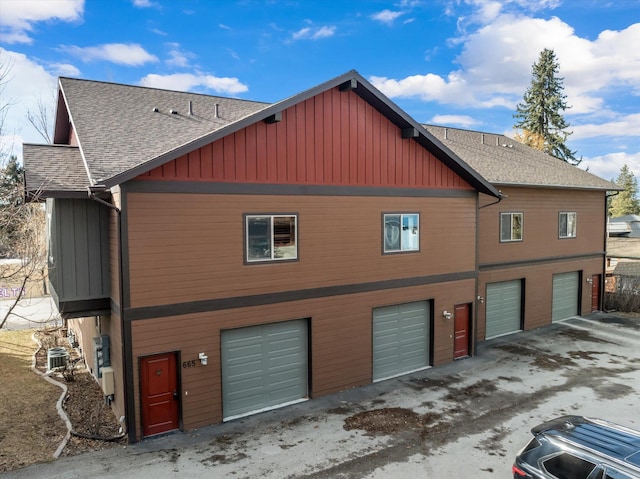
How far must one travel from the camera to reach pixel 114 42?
20422mm

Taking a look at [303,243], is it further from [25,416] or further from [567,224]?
[567,224]

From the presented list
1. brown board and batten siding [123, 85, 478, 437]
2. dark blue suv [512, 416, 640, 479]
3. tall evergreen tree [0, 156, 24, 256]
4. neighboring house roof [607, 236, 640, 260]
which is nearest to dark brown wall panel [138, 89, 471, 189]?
brown board and batten siding [123, 85, 478, 437]

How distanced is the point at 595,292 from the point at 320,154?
60.3ft

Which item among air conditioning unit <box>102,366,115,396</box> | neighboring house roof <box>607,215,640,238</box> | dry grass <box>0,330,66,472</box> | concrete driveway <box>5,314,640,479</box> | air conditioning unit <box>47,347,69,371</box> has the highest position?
neighboring house roof <box>607,215,640,238</box>

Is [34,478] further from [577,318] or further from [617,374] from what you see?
[577,318]

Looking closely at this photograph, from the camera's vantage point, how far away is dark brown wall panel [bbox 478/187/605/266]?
17438 millimetres

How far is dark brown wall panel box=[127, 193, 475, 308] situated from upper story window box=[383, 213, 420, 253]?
8.1 inches

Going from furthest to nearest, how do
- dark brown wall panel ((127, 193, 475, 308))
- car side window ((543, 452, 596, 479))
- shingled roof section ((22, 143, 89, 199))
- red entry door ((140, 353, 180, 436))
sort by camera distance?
red entry door ((140, 353, 180, 436))
dark brown wall panel ((127, 193, 475, 308))
shingled roof section ((22, 143, 89, 199))
car side window ((543, 452, 596, 479))

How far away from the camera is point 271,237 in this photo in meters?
11.0

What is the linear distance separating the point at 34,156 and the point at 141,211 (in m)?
3.56

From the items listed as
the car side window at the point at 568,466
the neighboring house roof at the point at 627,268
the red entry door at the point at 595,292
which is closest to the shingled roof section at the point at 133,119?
the car side window at the point at 568,466

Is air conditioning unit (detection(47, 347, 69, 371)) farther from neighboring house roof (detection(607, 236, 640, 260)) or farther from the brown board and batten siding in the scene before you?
neighboring house roof (detection(607, 236, 640, 260))

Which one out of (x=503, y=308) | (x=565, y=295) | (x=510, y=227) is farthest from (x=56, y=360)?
(x=565, y=295)

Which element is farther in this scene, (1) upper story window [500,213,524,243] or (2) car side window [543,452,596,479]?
(1) upper story window [500,213,524,243]
